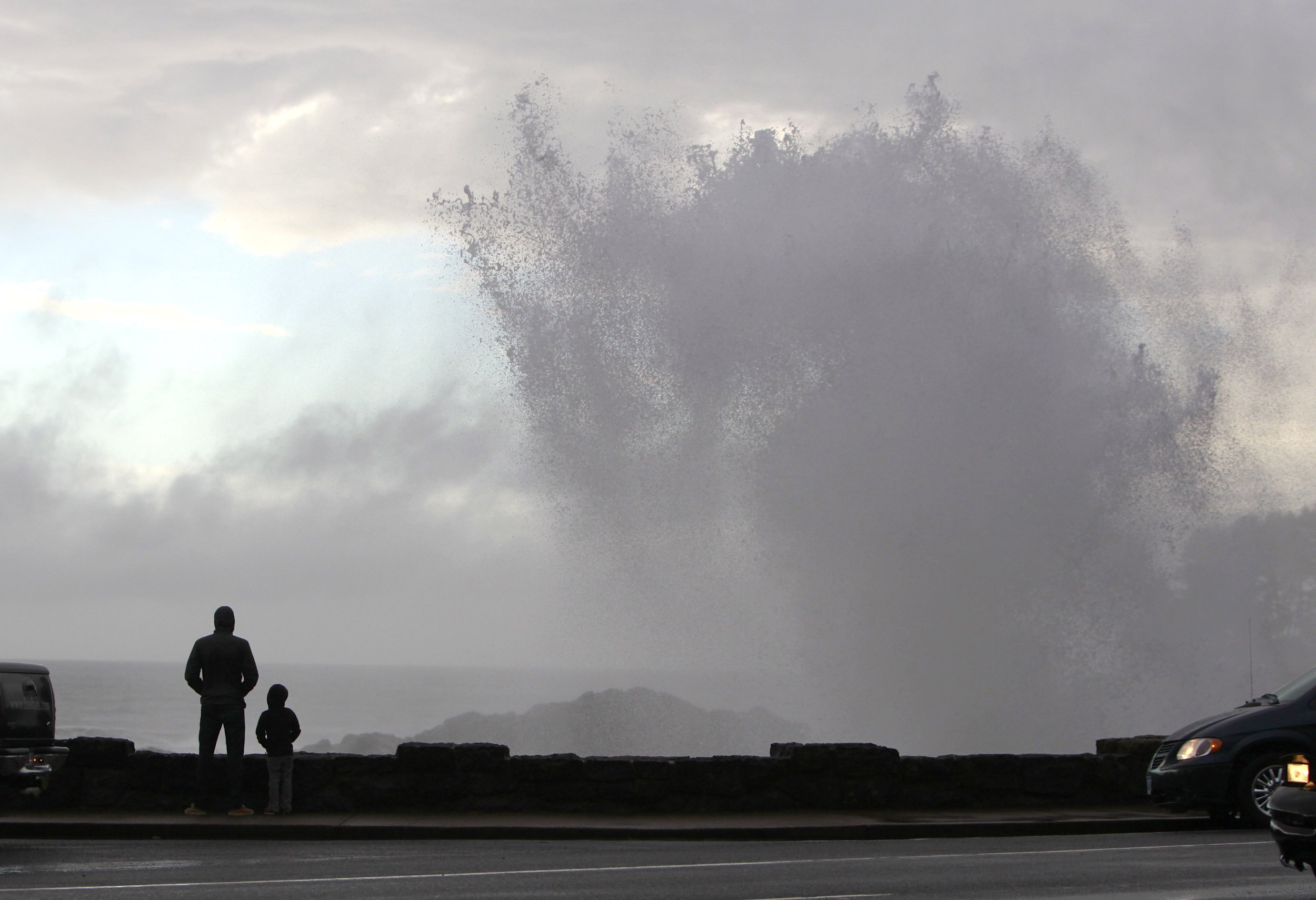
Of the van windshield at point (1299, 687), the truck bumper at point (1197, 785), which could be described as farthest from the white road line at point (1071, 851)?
the van windshield at point (1299, 687)

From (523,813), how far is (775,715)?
56.2 ft

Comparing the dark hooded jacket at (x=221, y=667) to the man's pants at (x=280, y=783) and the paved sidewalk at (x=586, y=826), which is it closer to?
the man's pants at (x=280, y=783)

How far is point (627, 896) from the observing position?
25.7ft

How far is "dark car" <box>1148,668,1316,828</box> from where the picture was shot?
11.1m

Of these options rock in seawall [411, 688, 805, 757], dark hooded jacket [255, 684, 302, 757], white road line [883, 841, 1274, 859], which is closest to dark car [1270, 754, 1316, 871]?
white road line [883, 841, 1274, 859]

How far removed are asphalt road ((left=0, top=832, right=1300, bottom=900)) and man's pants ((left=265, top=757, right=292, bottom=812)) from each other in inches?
29.1

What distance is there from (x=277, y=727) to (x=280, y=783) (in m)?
0.62

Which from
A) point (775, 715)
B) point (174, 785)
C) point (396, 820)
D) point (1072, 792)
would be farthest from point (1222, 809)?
point (775, 715)

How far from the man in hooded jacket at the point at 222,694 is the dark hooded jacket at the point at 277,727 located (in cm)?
20

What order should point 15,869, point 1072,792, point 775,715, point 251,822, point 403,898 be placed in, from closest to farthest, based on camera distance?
1. point 403,898
2. point 15,869
3. point 251,822
4. point 1072,792
5. point 775,715

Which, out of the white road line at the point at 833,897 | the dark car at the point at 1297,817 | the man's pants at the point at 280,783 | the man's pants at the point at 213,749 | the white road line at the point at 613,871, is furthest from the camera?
the man's pants at the point at 280,783

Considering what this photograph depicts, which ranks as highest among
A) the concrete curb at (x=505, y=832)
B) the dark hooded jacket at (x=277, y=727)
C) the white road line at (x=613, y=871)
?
the dark hooded jacket at (x=277, y=727)

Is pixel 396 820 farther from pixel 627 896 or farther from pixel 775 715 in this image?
pixel 775 715

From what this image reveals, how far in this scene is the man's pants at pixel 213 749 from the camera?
11.1 metres
